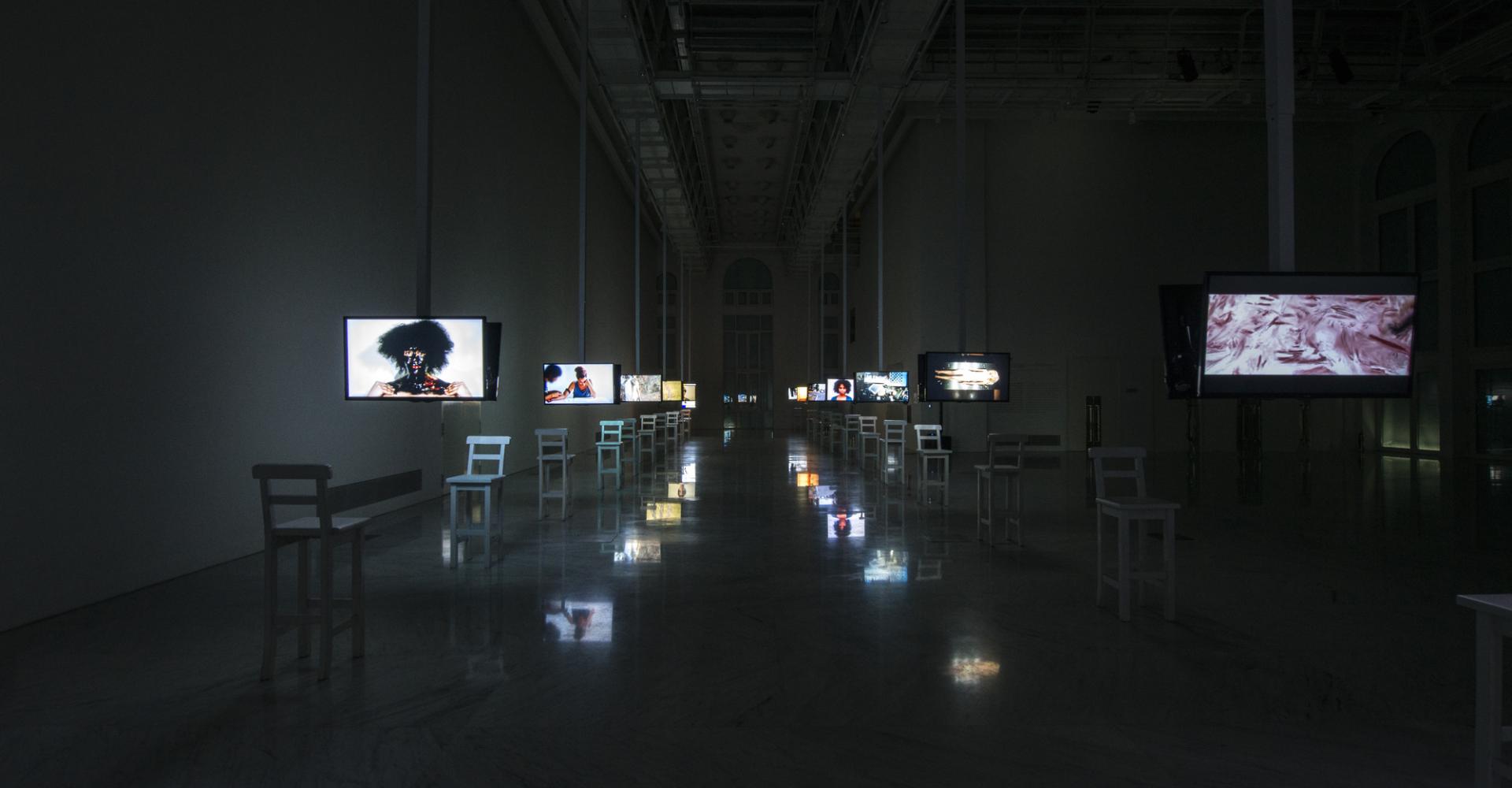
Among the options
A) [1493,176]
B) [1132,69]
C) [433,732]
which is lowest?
[433,732]

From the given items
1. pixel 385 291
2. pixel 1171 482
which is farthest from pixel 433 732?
pixel 1171 482

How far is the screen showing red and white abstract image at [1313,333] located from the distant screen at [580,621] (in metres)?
4.41

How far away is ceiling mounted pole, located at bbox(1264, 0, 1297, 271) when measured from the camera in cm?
584

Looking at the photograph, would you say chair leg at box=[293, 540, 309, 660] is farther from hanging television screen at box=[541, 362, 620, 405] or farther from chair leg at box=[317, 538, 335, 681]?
hanging television screen at box=[541, 362, 620, 405]

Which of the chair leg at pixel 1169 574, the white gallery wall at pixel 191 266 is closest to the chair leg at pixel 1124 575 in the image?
the chair leg at pixel 1169 574

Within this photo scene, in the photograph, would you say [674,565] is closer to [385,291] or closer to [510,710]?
[510,710]

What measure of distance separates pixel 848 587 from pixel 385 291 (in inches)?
309

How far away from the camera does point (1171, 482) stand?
1448cm

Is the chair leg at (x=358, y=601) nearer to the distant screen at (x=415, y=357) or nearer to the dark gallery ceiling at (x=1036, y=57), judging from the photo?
the distant screen at (x=415, y=357)

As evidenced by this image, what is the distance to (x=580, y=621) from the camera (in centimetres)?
552

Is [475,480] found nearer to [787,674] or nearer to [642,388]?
[787,674]

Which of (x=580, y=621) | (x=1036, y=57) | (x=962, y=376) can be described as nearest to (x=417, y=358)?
(x=580, y=621)

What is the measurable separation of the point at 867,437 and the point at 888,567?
576 inches

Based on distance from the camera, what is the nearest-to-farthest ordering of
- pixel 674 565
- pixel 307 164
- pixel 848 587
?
pixel 848 587
pixel 674 565
pixel 307 164
